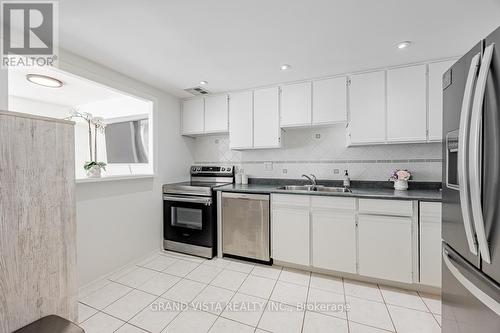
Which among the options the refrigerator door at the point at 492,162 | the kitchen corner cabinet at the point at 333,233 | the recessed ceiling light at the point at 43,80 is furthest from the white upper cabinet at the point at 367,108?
the recessed ceiling light at the point at 43,80

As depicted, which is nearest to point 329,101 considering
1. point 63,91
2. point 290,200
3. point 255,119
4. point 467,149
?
point 255,119

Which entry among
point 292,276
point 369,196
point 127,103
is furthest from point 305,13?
point 127,103

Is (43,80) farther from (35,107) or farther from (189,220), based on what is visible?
(189,220)

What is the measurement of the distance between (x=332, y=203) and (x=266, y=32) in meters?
1.76

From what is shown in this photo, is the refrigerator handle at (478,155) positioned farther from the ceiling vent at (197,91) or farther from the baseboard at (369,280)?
the ceiling vent at (197,91)

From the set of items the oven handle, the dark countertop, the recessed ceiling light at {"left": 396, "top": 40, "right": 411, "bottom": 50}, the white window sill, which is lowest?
the oven handle

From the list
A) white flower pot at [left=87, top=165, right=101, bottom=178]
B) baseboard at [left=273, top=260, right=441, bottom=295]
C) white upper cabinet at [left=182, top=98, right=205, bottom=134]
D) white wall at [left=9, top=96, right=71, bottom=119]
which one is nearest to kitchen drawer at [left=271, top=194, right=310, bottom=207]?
baseboard at [left=273, top=260, right=441, bottom=295]

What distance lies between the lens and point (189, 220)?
113 inches

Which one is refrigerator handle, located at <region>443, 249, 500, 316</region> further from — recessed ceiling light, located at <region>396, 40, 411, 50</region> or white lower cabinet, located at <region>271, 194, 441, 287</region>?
recessed ceiling light, located at <region>396, 40, 411, 50</region>

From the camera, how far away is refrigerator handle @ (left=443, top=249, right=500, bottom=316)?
79 centimetres

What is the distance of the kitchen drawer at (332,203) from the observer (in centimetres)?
219

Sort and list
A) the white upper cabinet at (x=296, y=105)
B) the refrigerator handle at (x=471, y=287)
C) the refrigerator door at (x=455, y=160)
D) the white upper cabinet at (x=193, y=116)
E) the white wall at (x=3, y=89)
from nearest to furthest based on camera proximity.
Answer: the refrigerator handle at (x=471, y=287) → the refrigerator door at (x=455, y=160) → the white wall at (x=3, y=89) → the white upper cabinet at (x=296, y=105) → the white upper cabinet at (x=193, y=116)

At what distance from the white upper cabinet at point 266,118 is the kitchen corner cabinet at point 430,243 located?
1695 millimetres

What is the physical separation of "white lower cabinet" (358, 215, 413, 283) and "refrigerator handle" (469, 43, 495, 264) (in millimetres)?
1289
